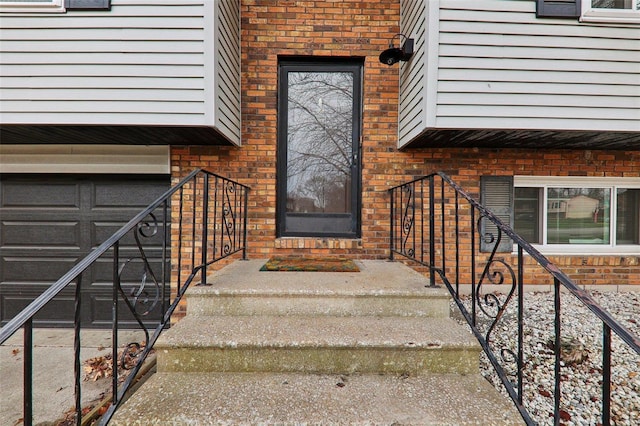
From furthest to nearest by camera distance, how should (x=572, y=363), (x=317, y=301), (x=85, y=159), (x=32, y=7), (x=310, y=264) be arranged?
1. (x=85, y=159)
2. (x=310, y=264)
3. (x=32, y=7)
4. (x=572, y=363)
5. (x=317, y=301)

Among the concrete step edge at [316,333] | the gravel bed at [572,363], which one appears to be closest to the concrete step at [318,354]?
the concrete step edge at [316,333]

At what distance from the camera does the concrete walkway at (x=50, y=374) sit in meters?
2.03

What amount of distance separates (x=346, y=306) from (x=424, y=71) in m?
2.05

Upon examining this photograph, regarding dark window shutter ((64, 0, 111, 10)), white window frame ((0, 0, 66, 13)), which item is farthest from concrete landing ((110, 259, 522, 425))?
white window frame ((0, 0, 66, 13))

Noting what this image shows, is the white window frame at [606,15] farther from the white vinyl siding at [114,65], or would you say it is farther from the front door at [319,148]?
the white vinyl siding at [114,65]

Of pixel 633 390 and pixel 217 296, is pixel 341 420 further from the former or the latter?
pixel 633 390

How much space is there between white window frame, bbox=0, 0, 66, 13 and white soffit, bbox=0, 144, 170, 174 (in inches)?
47.5

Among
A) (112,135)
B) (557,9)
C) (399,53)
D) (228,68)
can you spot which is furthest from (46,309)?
(557,9)

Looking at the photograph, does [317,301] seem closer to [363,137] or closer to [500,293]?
[363,137]

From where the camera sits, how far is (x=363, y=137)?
3.23 m

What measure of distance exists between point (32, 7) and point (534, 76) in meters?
4.22

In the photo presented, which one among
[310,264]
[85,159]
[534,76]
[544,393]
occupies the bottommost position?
[544,393]

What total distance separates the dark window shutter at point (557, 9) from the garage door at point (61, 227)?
3945 millimetres

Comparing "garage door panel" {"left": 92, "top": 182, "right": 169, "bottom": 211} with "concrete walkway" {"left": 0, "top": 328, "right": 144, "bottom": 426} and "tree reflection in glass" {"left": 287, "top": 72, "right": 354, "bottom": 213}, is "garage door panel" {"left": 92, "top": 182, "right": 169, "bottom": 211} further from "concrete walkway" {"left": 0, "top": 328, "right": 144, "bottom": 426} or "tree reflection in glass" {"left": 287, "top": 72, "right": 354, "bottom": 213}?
"tree reflection in glass" {"left": 287, "top": 72, "right": 354, "bottom": 213}
